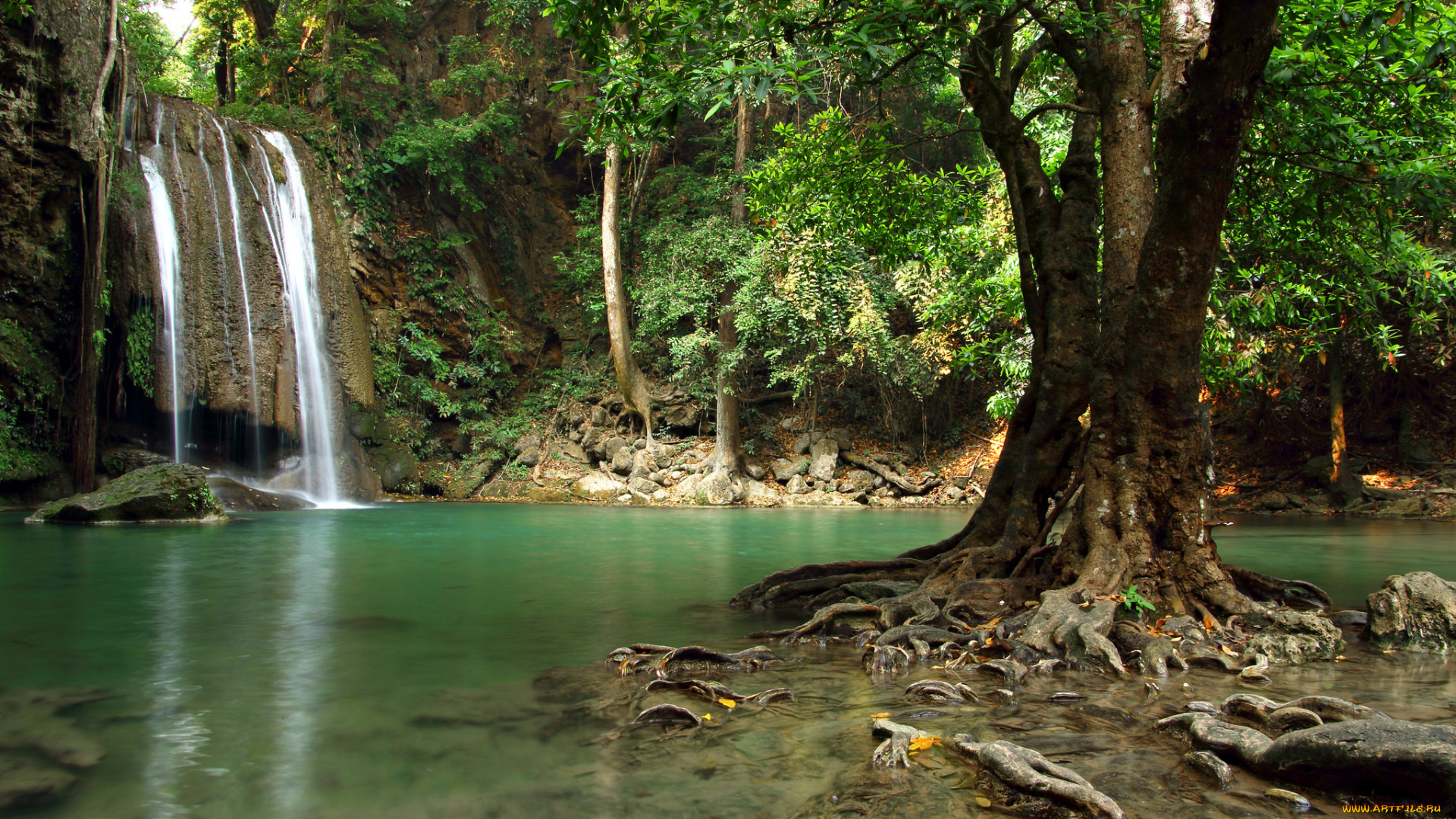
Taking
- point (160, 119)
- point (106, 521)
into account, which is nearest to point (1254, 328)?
point (106, 521)

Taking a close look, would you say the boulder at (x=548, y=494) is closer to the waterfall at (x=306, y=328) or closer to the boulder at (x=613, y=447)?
the boulder at (x=613, y=447)

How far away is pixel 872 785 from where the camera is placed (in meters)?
2.71

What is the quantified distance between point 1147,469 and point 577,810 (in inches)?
156

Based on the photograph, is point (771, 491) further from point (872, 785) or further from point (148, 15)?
point (148, 15)

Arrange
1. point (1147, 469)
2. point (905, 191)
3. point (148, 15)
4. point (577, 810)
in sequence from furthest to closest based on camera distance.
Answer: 1. point (148, 15)
2. point (905, 191)
3. point (1147, 469)
4. point (577, 810)

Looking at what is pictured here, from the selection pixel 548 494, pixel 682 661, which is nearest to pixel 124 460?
pixel 548 494

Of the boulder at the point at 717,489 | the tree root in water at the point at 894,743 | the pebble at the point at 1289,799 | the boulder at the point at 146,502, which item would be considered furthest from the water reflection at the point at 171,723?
the boulder at the point at 717,489

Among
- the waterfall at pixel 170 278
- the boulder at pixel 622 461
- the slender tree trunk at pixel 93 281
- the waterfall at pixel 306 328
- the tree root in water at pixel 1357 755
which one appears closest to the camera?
the tree root in water at pixel 1357 755

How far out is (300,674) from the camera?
4.36 metres

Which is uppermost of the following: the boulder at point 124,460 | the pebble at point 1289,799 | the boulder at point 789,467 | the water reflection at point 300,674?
the boulder at point 124,460

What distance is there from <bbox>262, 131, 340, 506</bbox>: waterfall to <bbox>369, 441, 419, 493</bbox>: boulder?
1208mm

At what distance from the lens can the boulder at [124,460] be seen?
48.9 ft

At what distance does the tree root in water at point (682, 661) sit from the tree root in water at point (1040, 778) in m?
1.67

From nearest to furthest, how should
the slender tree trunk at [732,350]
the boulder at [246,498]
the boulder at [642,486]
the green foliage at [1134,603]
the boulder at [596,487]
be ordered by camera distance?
1. the green foliage at [1134,603]
2. the boulder at [246,498]
3. the slender tree trunk at [732,350]
4. the boulder at [642,486]
5. the boulder at [596,487]
